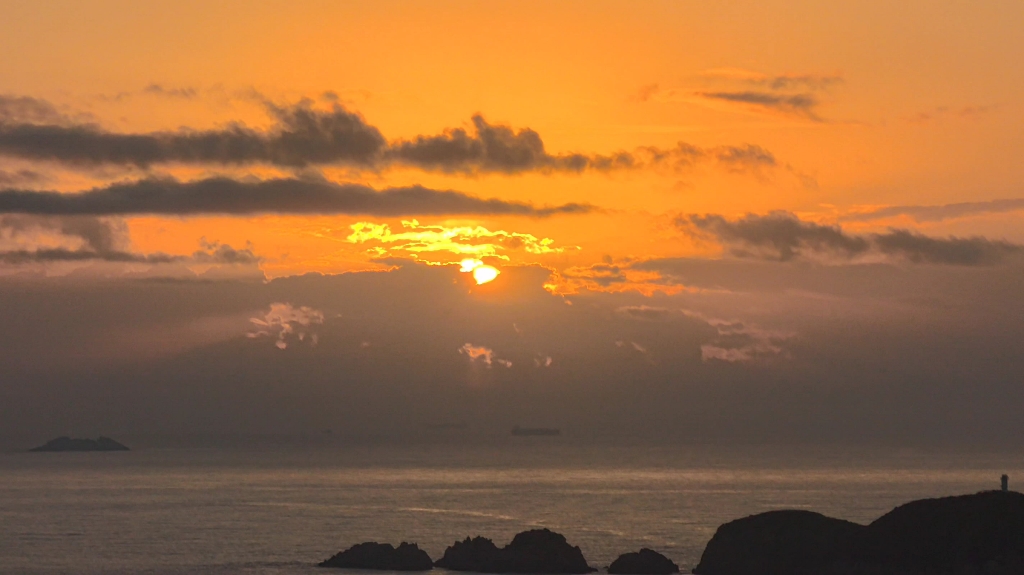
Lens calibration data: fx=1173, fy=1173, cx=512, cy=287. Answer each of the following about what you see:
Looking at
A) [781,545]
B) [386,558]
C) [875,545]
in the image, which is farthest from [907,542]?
[386,558]

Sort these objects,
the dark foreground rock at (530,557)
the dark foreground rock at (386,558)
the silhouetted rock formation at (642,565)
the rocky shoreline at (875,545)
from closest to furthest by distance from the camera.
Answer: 1. the rocky shoreline at (875,545)
2. the silhouetted rock formation at (642,565)
3. the dark foreground rock at (530,557)
4. the dark foreground rock at (386,558)

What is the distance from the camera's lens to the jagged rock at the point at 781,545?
7848 centimetres

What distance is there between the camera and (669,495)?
191125 mm

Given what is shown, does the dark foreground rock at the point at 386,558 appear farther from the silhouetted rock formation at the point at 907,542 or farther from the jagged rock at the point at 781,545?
the silhouetted rock formation at the point at 907,542

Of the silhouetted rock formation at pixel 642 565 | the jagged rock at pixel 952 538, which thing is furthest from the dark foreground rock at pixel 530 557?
the jagged rock at pixel 952 538

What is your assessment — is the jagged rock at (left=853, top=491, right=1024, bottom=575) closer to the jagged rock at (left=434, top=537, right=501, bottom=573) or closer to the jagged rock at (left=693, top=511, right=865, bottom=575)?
the jagged rock at (left=693, top=511, right=865, bottom=575)

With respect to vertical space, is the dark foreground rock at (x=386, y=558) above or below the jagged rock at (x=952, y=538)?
below

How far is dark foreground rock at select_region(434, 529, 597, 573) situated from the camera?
302ft

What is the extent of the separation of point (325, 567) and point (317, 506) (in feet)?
247

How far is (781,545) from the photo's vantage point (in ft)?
265

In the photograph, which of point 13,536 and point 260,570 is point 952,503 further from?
point 13,536

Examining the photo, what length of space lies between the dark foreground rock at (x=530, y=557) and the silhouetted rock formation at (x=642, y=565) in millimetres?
2942

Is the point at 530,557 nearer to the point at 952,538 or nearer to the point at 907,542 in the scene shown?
the point at 907,542

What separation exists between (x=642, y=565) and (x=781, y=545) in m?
15.2
